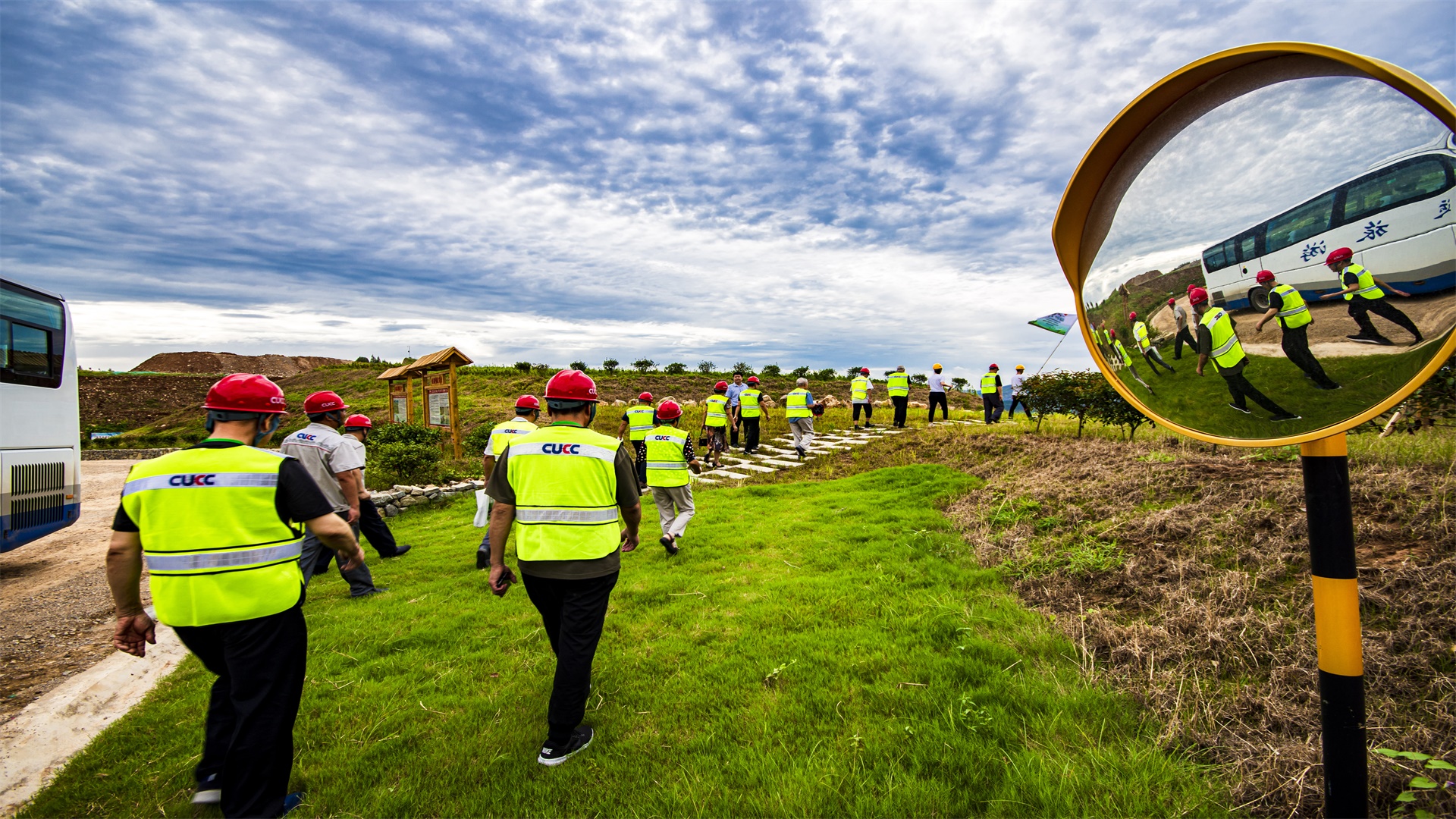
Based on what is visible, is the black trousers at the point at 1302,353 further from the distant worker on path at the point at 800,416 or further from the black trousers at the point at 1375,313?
the distant worker on path at the point at 800,416

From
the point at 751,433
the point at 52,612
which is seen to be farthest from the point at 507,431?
the point at 751,433

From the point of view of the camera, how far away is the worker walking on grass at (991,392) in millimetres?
15289

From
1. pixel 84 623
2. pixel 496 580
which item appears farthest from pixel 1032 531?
pixel 84 623

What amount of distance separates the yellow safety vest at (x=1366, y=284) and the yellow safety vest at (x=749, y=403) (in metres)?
12.3

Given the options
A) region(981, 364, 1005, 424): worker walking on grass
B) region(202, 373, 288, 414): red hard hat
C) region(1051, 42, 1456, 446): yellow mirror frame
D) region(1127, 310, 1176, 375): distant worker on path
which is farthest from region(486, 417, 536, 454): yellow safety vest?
region(981, 364, 1005, 424): worker walking on grass

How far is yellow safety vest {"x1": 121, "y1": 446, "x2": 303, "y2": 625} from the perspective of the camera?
2469 millimetres

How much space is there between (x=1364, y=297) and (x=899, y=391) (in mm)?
14789

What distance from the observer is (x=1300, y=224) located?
4.66 ft

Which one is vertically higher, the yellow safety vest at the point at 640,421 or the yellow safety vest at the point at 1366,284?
the yellow safety vest at the point at 1366,284

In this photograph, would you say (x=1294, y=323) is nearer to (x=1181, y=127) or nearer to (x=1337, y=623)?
(x=1181, y=127)

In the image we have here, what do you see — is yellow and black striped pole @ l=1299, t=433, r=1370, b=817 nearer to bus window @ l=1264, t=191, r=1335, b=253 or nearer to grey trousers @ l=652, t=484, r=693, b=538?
bus window @ l=1264, t=191, r=1335, b=253

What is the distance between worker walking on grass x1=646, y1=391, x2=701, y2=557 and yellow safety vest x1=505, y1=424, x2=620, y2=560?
3369mm

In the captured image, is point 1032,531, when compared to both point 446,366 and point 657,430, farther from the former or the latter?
point 446,366

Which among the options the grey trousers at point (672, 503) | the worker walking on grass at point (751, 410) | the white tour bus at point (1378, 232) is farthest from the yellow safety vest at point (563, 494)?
the worker walking on grass at point (751, 410)
